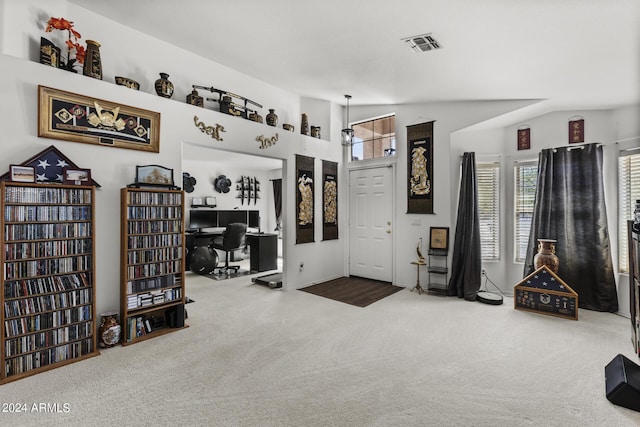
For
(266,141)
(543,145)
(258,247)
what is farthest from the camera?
(258,247)

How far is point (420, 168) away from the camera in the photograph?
16.3ft

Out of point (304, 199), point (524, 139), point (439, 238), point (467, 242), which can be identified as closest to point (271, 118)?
point (304, 199)

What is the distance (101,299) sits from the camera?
2.98 metres

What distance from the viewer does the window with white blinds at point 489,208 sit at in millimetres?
4695

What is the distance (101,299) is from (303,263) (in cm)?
283

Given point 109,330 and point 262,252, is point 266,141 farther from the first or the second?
Answer: point 109,330

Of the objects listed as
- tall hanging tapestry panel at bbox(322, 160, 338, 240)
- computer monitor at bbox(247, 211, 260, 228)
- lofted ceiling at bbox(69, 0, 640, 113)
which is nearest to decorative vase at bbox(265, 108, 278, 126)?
lofted ceiling at bbox(69, 0, 640, 113)

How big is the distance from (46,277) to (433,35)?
387 centimetres

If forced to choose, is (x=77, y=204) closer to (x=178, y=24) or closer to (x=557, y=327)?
(x=178, y=24)

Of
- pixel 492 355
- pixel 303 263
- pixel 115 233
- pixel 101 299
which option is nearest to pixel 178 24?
pixel 115 233

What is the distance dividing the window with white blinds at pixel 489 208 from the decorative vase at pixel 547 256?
2.31ft

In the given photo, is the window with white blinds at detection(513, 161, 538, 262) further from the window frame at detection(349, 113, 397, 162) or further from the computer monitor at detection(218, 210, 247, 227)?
the computer monitor at detection(218, 210, 247, 227)

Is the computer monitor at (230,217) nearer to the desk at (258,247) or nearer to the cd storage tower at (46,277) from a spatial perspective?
the desk at (258,247)

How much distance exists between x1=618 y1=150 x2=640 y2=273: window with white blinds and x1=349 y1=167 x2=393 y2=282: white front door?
2.90m
